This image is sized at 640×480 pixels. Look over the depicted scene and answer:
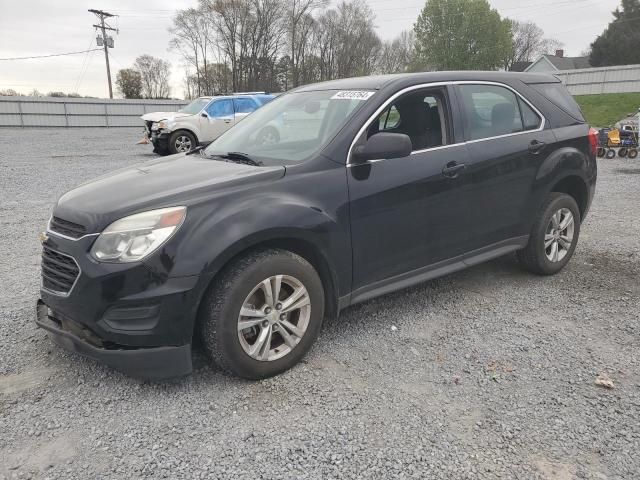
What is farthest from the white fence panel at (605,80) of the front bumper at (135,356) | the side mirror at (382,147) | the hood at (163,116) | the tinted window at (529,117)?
the front bumper at (135,356)

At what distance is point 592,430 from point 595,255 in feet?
10.9

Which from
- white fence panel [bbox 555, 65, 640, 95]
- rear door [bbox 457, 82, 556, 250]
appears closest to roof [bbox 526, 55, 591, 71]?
white fence panel [bbox 555, 65, 640, 95]

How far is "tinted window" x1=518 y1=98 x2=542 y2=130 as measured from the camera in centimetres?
441

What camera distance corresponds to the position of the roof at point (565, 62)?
5577 cm

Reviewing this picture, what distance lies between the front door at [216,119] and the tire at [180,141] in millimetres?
327

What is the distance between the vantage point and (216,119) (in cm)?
1531

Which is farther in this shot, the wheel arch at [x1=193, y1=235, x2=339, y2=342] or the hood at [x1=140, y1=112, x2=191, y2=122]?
the hood at [x1=140, y1=112, x2=191, y2=122]

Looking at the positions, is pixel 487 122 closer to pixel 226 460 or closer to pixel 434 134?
pixel 434 134

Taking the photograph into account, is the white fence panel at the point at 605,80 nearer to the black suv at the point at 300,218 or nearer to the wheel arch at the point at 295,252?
the black suv at the point at 300,218

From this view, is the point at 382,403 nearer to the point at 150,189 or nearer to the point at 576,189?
the point at 150,189

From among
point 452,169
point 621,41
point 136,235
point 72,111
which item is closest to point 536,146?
point 452,169

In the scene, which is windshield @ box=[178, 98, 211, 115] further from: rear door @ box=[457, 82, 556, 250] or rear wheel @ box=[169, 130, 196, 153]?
rear door @ box=[457, 82, 556, 250]

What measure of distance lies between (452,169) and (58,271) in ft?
8.92

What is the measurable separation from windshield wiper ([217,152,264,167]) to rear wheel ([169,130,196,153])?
456 inches
